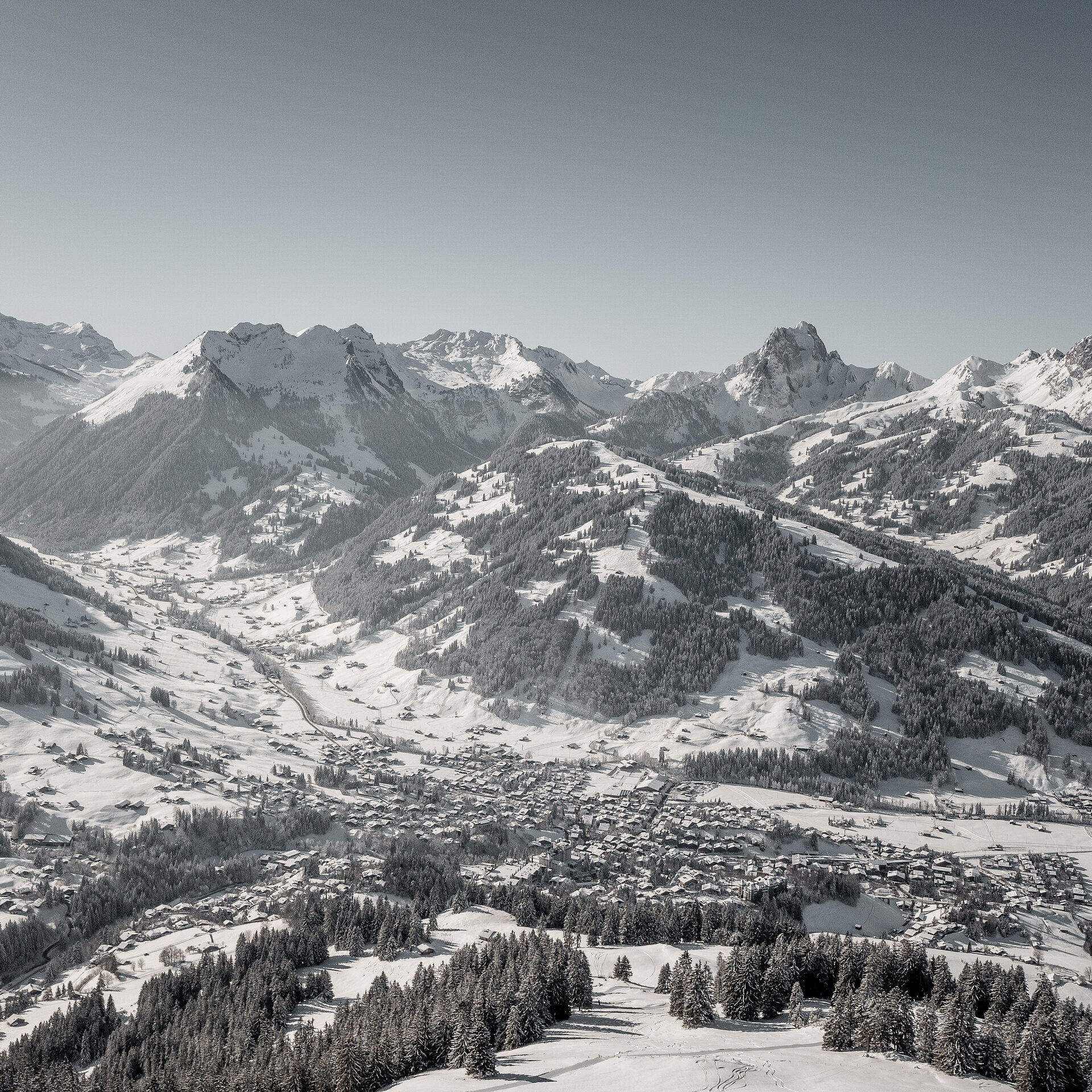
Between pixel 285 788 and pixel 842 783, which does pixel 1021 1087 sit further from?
pixel 285 788

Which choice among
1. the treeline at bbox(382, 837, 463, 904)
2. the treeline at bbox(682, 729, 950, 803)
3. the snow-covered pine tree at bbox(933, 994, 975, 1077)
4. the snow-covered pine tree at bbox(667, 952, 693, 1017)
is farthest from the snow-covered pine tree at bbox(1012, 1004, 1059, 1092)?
the treeline at bbox(682, 729, 950, 803)

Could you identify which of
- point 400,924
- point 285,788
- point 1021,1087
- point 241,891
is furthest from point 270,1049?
point 285,788

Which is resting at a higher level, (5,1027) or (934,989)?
(934,989)

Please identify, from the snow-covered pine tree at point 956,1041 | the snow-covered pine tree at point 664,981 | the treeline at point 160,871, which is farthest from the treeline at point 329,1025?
the snow-covered pine tree at point 956,1041

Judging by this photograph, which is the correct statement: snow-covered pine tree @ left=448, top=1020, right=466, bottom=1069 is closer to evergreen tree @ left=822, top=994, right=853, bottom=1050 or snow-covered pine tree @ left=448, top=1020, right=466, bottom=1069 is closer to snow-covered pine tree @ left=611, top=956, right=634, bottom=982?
snow-covered pine tree @ left=611, top=956, right=634, bottom=982

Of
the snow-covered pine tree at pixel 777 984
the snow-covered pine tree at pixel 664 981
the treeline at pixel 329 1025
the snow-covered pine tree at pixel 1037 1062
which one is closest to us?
the snow-covered pine tree at pixel 1037 1062

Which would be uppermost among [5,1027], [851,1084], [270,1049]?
[851,1084]

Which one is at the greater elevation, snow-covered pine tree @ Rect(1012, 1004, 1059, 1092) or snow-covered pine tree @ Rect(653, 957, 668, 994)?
snow-covered pine tree @ Rect(1012, 1004, 1059, 1092)

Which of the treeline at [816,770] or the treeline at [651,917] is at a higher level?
the treeline at [816,770]

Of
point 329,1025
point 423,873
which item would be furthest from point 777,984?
point 423,873

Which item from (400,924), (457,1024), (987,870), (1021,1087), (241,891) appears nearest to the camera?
(1021,1087)

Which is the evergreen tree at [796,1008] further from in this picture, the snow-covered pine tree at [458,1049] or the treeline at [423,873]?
the treeline at [423,873]
